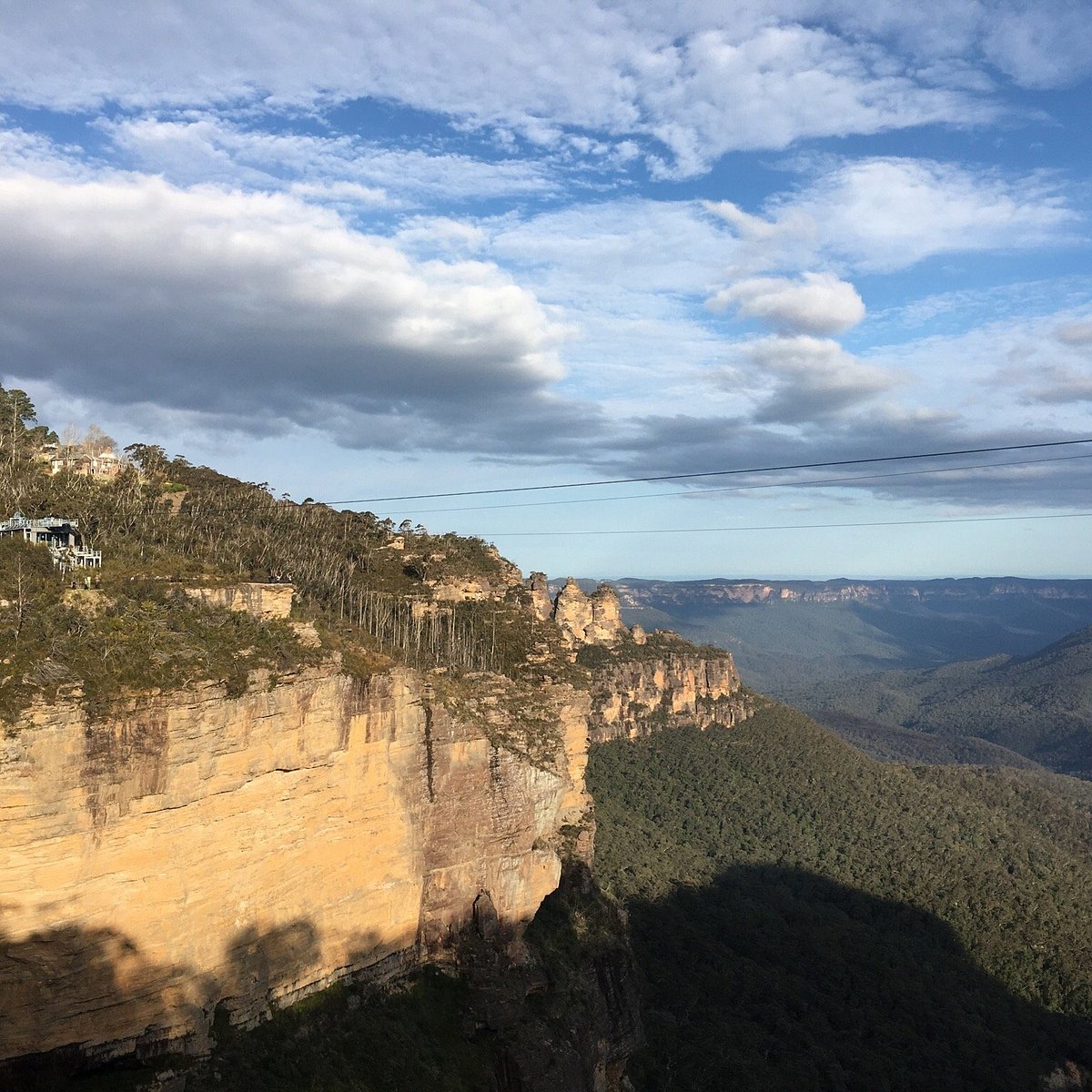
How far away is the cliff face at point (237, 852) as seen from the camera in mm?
20125

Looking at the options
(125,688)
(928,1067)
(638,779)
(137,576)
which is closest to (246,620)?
(137,576)

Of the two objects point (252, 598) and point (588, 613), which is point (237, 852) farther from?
point (588, 613)

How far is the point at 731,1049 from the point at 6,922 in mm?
43748

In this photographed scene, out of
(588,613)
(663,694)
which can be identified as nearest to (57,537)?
(588,613)

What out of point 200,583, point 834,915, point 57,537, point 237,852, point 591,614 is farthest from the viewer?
point 591,614

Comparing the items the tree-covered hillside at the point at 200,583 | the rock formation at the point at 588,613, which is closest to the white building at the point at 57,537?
the tree-covered hillside at the point at 200,583

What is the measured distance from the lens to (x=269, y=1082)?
2367 cm

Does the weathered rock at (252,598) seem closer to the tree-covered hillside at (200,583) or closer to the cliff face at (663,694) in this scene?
the tree-covered hillside at (200,583)

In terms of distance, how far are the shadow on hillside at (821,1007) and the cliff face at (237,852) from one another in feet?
80.6

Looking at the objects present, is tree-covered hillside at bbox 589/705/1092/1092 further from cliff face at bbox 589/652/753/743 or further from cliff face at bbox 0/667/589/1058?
cliff face at bbox 0/667/589/1058

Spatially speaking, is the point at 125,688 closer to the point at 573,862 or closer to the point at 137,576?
the point at 137,576

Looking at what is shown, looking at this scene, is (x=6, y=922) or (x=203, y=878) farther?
(x=203, y=878)

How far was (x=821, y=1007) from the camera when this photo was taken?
198 ft

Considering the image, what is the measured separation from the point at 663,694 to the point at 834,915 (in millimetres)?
47632
